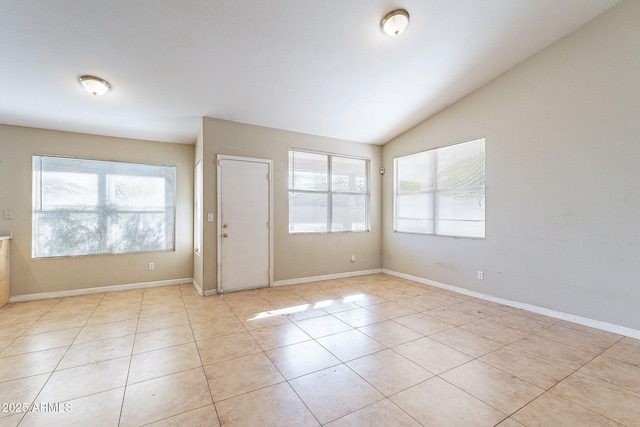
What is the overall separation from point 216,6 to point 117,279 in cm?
430

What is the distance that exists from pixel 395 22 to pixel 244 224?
3.30 m

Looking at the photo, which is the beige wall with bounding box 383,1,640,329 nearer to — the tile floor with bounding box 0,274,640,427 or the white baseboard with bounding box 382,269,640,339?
the white baseboard with bounding box 382,269,640,339

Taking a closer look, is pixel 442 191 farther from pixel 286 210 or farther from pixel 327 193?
pixel 286 210

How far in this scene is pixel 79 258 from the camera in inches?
170

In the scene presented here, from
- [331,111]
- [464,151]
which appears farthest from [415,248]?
[331,111]

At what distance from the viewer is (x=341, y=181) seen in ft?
17.9

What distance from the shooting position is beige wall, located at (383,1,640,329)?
9.41 ft

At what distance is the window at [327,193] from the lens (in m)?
5.02

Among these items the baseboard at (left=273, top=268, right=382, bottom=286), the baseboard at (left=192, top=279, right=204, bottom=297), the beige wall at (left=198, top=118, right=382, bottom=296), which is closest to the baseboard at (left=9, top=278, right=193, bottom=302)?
the baseboard at (left=192, top=279, right=204, bottom=297)

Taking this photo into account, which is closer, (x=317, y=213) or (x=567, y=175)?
(x=567, y=175)

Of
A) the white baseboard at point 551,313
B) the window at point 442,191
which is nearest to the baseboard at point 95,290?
the window at point 442,191

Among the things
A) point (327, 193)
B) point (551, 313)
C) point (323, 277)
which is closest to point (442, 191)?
point (327, 193)

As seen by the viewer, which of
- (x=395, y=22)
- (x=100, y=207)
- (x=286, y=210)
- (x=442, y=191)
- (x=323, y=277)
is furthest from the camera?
(x=323, y=277)

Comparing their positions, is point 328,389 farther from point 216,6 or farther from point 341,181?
point 341,181
